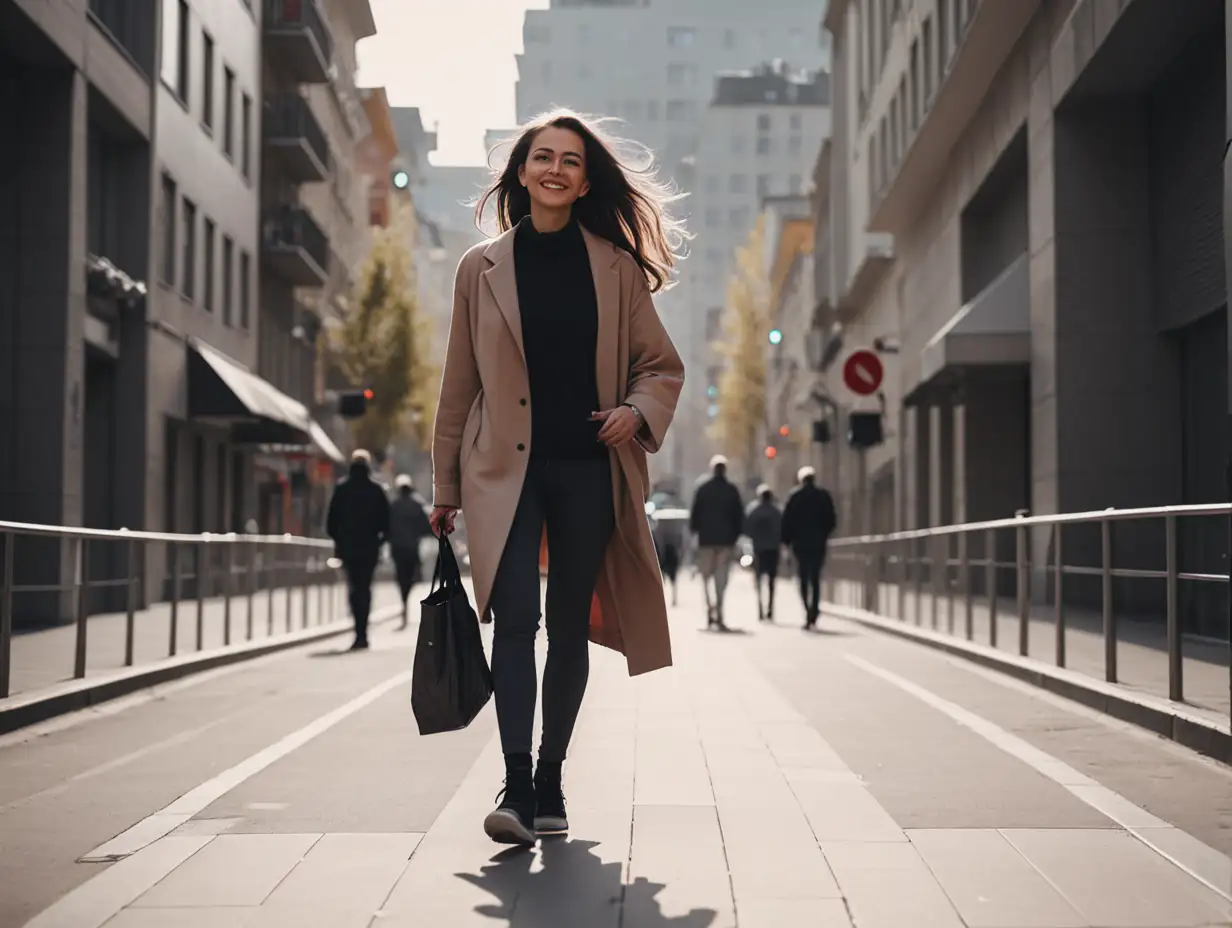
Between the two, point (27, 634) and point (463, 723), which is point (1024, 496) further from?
point (463, 723)

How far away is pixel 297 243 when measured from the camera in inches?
1593

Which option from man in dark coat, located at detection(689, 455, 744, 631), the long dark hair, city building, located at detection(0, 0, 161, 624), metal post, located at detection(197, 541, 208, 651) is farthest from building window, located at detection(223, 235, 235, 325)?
the long dark hair

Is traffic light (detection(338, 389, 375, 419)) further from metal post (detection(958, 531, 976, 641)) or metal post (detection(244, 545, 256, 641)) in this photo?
metal post (detection(958, 531, 976, 641))

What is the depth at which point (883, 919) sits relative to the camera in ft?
16.4

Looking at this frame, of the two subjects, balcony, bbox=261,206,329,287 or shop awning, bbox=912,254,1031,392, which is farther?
balcony, bbox=261,206,329,287

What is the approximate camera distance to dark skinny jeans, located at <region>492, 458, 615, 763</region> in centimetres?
620

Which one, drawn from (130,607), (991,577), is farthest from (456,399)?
(991,577)

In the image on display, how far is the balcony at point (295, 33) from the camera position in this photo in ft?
126

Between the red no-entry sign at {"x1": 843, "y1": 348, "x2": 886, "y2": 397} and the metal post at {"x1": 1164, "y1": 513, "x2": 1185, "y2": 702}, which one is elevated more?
the red no-entry sign at {"x1": 843, "y1": 348, "x2": 886, "y2": 397}

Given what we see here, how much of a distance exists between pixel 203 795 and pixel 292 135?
110ft

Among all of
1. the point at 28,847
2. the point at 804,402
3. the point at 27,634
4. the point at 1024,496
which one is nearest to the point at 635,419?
the point at 28,847

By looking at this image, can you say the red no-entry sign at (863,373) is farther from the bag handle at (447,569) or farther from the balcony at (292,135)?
the bag handle at (447,569)

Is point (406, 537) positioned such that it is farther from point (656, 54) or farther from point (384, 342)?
point (656, 54)

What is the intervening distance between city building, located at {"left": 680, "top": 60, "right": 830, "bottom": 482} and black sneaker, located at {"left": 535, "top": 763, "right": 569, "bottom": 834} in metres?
135
